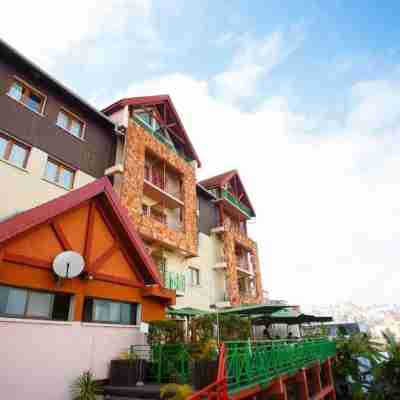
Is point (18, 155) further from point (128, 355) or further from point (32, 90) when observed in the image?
point (128, 355)

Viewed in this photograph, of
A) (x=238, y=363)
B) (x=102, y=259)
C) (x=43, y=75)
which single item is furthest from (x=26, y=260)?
(x=43, y=75)

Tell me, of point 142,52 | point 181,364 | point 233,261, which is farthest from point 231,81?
point 233,261

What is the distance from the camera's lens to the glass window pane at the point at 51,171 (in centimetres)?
1358

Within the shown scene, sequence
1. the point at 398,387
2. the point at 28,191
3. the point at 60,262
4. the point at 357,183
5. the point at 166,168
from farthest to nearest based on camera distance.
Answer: the point at 166,168
the point at 357,183
the point at 398,387
the point at 28,191
the point at 60,262

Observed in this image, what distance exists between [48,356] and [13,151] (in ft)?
28.8

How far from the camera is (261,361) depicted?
29.6 feet

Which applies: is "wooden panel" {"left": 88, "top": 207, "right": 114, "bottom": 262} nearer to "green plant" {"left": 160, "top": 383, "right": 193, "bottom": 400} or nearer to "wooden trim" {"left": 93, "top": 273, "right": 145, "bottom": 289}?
"wooden trim" {"left": 93, "top": 273, "right": 145, "bottom": 289}

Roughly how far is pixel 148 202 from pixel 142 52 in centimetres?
940

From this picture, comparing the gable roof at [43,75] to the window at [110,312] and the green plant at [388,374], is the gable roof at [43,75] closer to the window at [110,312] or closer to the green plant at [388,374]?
the window at [110,312]

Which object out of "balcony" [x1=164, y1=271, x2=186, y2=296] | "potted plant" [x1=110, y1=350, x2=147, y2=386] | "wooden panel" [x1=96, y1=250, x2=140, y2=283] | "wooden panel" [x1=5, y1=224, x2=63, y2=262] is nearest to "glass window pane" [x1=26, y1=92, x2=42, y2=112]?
"wooden panel" [x1=5, y1=224, x2=63, y2=262]

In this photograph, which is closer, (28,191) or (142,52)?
(28,191)

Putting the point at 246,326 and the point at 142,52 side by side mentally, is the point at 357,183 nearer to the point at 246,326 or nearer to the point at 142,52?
the point at 246,326

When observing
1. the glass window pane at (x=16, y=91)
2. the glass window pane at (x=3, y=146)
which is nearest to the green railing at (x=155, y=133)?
the glass window pane at (x=16, y=91)

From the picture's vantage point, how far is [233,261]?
26547 millimetres
